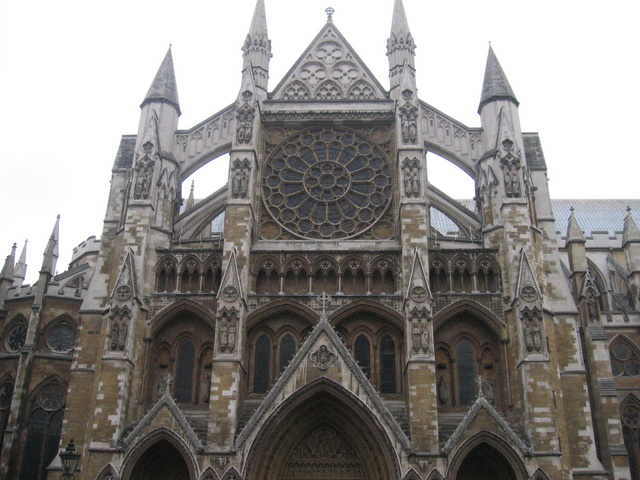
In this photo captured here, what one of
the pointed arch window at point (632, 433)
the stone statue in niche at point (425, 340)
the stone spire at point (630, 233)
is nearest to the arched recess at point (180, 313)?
the stone statue in niche at point (425, 340)

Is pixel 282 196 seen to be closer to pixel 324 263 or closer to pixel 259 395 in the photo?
pixel 324 263

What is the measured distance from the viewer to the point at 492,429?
71.3 feet

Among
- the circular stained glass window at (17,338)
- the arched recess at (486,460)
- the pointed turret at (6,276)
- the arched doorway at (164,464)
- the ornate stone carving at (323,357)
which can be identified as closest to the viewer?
the arched recess at (486,460)

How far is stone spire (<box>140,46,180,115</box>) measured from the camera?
93.4ft

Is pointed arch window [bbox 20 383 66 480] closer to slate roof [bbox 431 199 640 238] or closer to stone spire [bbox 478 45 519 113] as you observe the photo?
stone spire [bbox 478 45 519 113]

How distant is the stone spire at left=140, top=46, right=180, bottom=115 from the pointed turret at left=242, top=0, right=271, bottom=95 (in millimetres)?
3057

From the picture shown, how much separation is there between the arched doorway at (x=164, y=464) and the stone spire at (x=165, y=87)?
45.3ft

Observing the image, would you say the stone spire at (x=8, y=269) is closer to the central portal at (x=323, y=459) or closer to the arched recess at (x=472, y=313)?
the central portal at (x=323, y=459)

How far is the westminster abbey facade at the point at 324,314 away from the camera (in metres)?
22.1

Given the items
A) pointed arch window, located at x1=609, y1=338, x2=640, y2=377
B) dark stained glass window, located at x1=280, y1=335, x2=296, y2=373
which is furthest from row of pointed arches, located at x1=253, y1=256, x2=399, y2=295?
pointed arch window, located at x1=609, y1=338, x2=640, y2=377

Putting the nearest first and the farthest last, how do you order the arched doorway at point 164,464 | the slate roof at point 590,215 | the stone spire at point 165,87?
the arched doorway at point 164,464 → the stone spire at point 165,87 → the slate roof at point 590,215

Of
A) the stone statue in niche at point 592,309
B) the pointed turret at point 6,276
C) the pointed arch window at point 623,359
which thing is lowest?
the pointed arch window at point 623,359

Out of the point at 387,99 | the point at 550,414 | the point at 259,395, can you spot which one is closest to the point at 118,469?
the point at 259,395

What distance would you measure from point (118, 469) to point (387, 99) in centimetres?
1743
